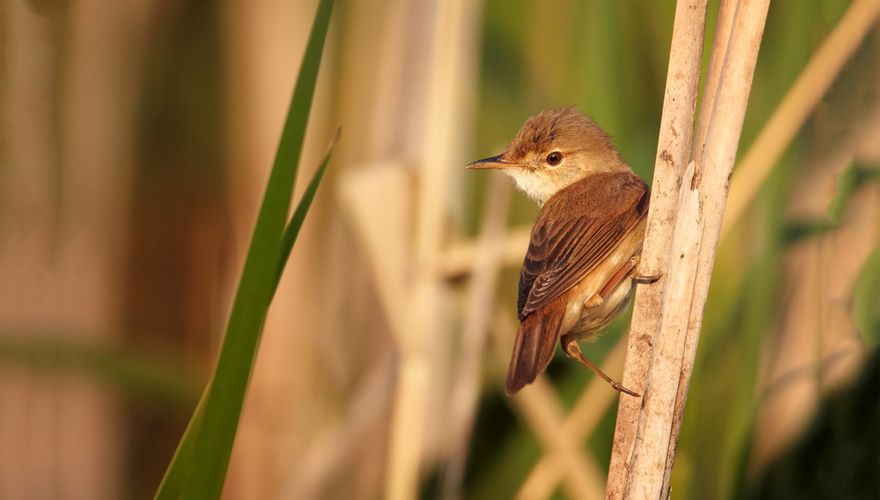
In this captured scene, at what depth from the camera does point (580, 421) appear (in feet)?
7.13

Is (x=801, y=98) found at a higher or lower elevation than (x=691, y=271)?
higher

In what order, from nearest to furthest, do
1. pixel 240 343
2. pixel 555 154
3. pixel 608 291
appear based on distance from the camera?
1. pixel 240 343
2. pixel 608 291
3. pixel 555 154

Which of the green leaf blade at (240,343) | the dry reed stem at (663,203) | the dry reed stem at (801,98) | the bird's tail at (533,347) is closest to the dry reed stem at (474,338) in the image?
the bird's tail at (533,347)

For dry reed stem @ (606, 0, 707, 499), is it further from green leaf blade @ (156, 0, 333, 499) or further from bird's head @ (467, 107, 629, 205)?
bird's head @ (467, 107, 629, 205)

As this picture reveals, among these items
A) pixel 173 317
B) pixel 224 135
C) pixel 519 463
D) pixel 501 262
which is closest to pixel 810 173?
pixel 501 262

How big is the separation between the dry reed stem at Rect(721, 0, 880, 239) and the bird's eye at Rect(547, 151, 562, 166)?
0.42m

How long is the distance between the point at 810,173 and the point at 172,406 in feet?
5.77

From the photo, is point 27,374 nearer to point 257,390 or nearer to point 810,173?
point 257,390

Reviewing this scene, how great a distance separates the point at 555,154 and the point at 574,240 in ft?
1.14

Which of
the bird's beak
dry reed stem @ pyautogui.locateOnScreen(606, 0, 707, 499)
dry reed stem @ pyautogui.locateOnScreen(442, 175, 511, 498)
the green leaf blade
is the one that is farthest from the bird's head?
the green leaf blade

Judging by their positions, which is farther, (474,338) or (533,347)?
(474,338)

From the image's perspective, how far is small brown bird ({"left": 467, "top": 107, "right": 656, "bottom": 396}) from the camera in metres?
1.80

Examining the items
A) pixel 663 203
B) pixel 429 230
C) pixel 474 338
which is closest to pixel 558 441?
pixel 474 338

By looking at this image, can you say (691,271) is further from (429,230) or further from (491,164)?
(429,230)
